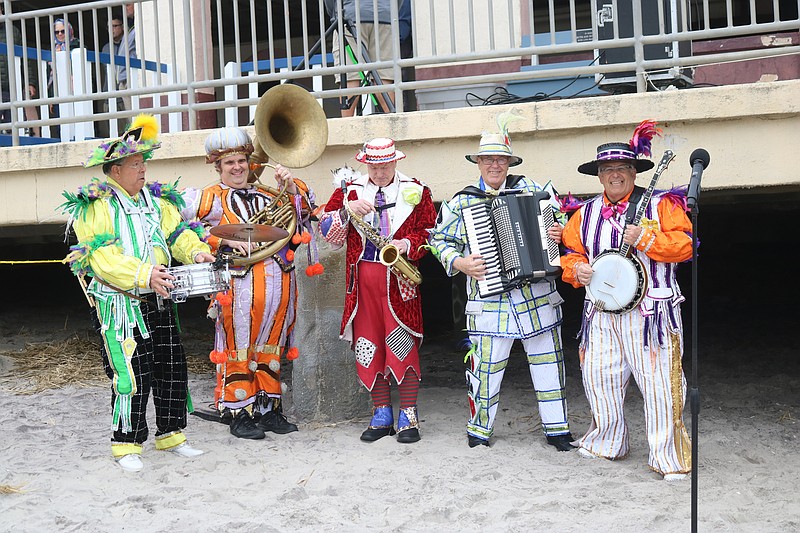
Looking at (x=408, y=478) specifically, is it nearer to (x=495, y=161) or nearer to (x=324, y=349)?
(x=324, y=349)

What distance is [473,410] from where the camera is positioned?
5.28 m

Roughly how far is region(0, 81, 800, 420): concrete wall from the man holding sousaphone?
352mm

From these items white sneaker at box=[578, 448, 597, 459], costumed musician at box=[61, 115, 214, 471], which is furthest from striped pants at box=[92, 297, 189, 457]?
white sneaker at box=[578, 448, 597, 459]

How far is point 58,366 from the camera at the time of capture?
300 inches

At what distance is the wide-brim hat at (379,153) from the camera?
5.23 meters

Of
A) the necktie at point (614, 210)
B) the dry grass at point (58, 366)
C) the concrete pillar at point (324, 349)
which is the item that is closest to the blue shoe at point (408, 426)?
the concrete pillar at point (324, 349)

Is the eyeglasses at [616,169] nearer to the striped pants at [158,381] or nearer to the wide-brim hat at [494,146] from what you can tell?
the wide-brim hat at [494,146]

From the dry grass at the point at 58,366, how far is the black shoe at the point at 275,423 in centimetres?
205

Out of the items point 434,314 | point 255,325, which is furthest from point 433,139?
point 434,314

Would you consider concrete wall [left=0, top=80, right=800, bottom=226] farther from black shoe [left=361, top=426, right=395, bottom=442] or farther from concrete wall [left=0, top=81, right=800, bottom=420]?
black shoe [left=361, top=426, right=395, bottom=442]

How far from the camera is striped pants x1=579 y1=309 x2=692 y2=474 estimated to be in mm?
4703

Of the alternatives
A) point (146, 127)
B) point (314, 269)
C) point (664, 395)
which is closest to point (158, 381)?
point (314, 269)

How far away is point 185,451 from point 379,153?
1917 mm

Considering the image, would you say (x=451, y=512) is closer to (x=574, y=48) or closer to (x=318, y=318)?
(x=318, y=318)
